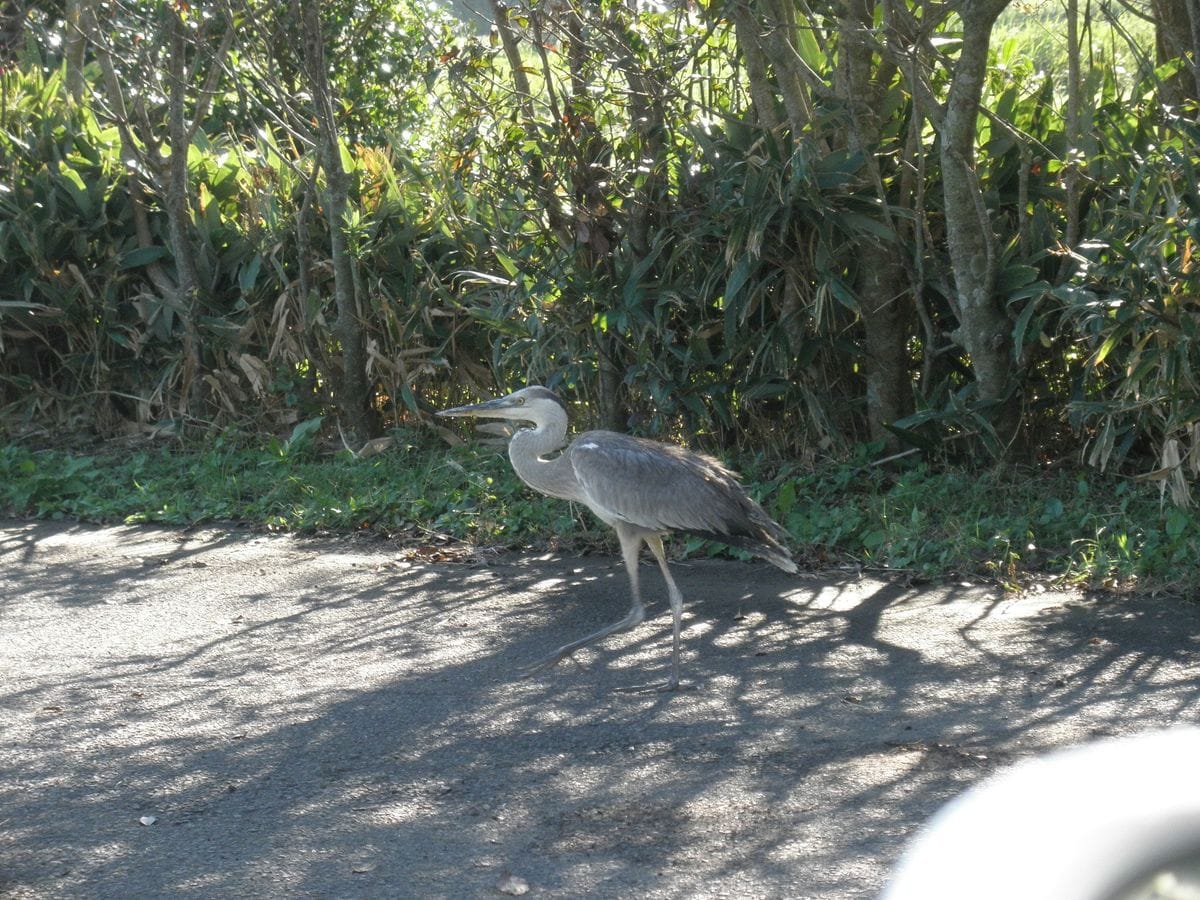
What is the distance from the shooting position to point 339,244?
944 centimetres

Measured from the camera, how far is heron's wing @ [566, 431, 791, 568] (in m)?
6.24

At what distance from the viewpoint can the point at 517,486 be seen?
8555mm

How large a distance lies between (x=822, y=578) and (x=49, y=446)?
651 centimetres

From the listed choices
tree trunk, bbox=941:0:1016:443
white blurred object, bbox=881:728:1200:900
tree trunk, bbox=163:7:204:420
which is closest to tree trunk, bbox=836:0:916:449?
tree trunk, bbox=941:0:1016:443

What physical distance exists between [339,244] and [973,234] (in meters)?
4.32

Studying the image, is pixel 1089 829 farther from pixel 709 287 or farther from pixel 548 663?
pixel 709 287

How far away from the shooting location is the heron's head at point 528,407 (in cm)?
682

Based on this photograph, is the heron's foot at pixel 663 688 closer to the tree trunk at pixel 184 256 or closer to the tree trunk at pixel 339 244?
the tree trunk at pixel 339 244

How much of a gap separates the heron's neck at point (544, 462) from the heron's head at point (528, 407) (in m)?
0.04

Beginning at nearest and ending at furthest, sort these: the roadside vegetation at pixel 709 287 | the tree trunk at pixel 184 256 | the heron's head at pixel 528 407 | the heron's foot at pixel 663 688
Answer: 1. the heron's foot at pixel 663 688
2. the heron's head at pixel 528 407
3. the roadside vegetation at pixel 709 287
4. the tree trunk at pixel 184 256

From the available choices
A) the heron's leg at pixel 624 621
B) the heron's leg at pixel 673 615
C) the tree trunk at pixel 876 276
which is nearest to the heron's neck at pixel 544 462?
the heron's leg at pixel 624 621

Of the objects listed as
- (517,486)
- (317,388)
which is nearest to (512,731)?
(517,486)

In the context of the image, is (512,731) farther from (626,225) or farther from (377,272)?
(377,272)

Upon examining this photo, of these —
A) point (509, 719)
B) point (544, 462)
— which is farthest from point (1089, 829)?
point (544, 462)
